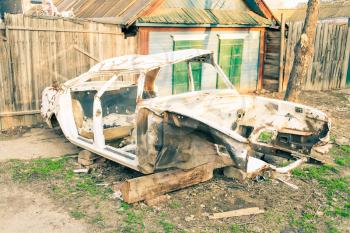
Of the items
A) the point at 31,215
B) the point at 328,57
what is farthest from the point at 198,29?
the point at 31,215

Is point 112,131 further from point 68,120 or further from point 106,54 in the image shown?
point 106,54

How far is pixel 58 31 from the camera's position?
9062mm

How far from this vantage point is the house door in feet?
42.9

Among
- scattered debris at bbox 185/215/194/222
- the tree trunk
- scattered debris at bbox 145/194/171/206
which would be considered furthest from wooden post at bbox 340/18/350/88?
scattered debris at bbox 185/215/194/222

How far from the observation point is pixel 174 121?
4863mm

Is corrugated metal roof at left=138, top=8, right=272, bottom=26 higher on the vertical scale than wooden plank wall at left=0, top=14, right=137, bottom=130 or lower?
higher

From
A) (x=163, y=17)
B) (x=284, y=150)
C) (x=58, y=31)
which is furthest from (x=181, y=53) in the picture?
(x=163, y=17)

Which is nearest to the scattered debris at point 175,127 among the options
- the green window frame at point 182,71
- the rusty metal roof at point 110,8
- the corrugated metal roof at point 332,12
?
the rusty metal roof at point 110,8

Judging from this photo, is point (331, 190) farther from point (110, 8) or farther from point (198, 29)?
point (110, 8)

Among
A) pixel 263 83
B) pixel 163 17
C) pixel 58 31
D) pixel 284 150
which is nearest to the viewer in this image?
pixel 284 150

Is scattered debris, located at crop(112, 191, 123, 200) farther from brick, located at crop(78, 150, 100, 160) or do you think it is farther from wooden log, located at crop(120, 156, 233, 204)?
brick, located at crop(78, 150, 100, 160)

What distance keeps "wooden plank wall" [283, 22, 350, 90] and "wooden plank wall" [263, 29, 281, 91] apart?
1.62 ft

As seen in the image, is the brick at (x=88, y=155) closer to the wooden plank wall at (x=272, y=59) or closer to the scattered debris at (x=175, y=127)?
the scattered debris at (x=175, y=127)

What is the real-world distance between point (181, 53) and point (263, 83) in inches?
362
